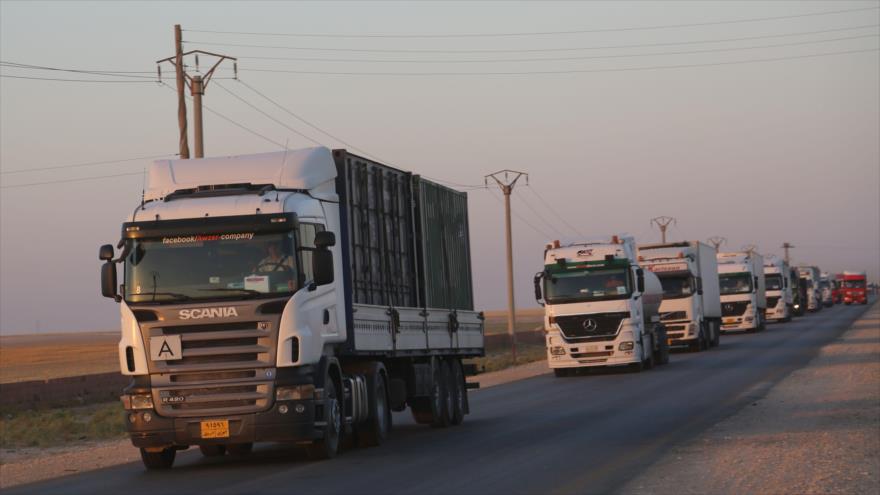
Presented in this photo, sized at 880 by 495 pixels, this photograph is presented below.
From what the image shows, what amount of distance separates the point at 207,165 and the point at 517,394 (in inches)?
590

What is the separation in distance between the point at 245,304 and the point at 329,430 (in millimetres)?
2020

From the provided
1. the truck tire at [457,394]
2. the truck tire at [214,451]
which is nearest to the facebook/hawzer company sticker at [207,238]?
the truck tire at [214,451]

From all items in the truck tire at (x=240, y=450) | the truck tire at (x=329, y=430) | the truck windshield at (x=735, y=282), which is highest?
the truck windshield at (x=735, y=282)

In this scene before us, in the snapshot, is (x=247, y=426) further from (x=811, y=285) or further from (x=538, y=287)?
(x=811, y=285)

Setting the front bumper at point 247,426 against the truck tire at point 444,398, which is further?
the truck tire at point 444,398

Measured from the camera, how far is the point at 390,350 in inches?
750

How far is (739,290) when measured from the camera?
2453 inches

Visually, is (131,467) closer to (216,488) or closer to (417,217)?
(216,488)

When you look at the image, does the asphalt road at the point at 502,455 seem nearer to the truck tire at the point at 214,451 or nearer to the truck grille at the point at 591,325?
the truck tire at the point at 214,451

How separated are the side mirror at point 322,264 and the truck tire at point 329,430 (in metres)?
1.28

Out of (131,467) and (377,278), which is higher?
(377,278)

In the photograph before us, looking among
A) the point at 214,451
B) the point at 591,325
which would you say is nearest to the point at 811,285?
the point at 591,325

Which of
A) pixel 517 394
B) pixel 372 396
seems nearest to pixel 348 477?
pixel 372 396

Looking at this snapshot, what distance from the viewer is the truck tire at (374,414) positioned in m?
18.4
